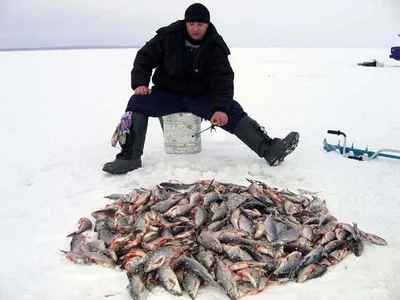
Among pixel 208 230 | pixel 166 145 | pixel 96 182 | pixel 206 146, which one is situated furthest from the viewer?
pixel 206 146

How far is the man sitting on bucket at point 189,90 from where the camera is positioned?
5461mm

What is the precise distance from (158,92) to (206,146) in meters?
1.37

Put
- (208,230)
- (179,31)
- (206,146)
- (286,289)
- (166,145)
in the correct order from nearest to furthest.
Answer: (286,289) → (208,230) → (179,31) → (166,145) → (206,146)

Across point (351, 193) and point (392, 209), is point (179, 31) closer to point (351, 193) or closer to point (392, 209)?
point (351, 193)

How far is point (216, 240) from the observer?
10.7 ft

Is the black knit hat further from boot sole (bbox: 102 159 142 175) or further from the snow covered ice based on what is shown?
boot sole (bbox: 102 159 142 175)

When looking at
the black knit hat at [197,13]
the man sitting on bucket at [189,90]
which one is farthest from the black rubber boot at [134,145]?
the black knit hat at [197,13]

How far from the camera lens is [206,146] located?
22.1ft

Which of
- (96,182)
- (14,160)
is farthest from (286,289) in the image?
(14,160)

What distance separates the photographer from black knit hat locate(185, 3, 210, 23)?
17.6 feet

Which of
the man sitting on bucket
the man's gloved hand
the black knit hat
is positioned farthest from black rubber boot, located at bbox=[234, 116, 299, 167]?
the black knit hat

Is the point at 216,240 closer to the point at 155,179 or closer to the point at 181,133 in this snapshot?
the point at 155,179

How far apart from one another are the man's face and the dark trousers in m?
0.79

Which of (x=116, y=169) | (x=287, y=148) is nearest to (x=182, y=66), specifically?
(x=116, y=169)
